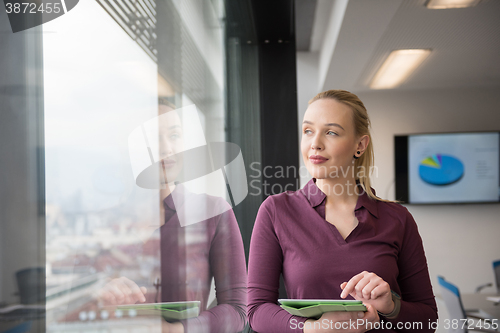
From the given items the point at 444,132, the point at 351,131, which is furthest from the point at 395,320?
the point at 444,132

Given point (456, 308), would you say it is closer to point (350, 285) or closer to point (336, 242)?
point (336, 242)

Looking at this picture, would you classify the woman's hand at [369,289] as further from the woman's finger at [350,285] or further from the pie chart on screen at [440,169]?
the pie chart on screen at [440,169]

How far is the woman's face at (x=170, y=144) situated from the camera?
0.51 m

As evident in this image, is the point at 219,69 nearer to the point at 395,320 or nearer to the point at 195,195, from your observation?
the point at 195,195

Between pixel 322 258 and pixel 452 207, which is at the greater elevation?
pixel 322 258

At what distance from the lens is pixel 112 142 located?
1.27ft

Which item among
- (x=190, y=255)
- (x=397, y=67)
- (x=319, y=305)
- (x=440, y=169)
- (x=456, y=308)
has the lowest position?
(x=456, y=308)

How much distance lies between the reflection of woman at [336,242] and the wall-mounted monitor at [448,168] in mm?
2614

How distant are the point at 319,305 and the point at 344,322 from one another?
0.52 feet

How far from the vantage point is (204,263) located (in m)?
0.73

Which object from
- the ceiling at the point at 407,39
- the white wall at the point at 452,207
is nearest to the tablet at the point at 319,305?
the ceiling at the point at 407,39

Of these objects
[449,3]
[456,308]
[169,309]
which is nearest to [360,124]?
[169,309]

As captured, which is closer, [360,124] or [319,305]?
[319,305]

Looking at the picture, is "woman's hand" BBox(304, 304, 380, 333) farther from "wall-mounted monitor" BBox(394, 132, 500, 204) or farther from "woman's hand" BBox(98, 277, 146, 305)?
"wall-mounted monitor" BBox(394, 132, 500, 204)
